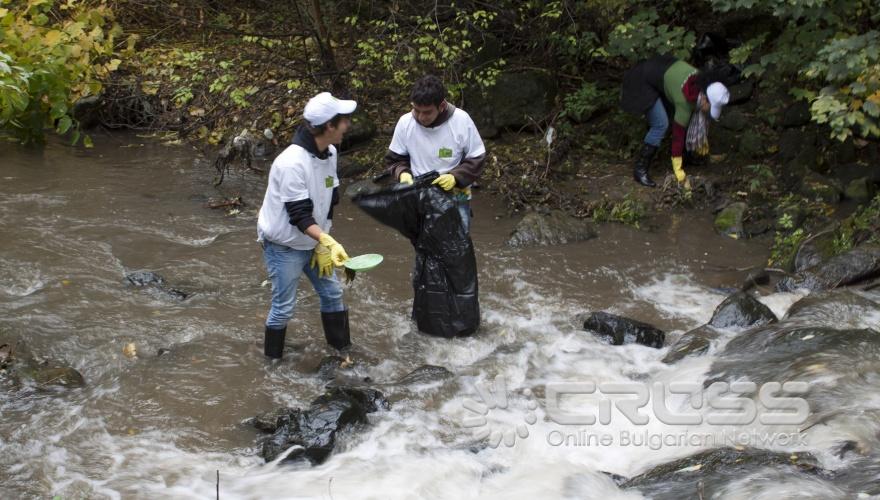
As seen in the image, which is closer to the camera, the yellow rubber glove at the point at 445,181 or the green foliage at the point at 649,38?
the yellow rubber glove at the point at 445,181

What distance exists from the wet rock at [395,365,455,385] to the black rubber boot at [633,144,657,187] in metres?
4.28

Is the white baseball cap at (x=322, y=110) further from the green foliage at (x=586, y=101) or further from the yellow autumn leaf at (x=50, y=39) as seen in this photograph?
the green foliage at (x=586, y=101)

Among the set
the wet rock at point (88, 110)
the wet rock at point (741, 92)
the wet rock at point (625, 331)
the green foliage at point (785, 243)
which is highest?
the wet rock at point (741, 92)

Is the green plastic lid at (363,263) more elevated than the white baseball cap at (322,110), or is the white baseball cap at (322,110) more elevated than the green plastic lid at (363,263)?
the white baseball cap at (322,110)

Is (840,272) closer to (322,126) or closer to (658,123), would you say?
(658,123)

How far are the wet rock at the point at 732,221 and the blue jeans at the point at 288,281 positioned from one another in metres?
4.34

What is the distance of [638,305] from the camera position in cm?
663

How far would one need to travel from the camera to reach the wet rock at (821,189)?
8.16 m

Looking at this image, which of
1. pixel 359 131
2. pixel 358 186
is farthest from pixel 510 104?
pixel 358 186

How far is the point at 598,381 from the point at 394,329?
5.19ft

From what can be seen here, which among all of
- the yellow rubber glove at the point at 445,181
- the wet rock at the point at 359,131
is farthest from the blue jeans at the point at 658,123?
the yellow rubber glove at the point at 445,181

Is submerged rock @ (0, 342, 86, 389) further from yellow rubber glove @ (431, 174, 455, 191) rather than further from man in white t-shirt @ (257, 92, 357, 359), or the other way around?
yellow rubber glove @ (431, 174, 455, 191)

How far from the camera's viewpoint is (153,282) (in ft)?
21.8

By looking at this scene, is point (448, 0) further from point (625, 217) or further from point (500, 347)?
point (500, 347)
